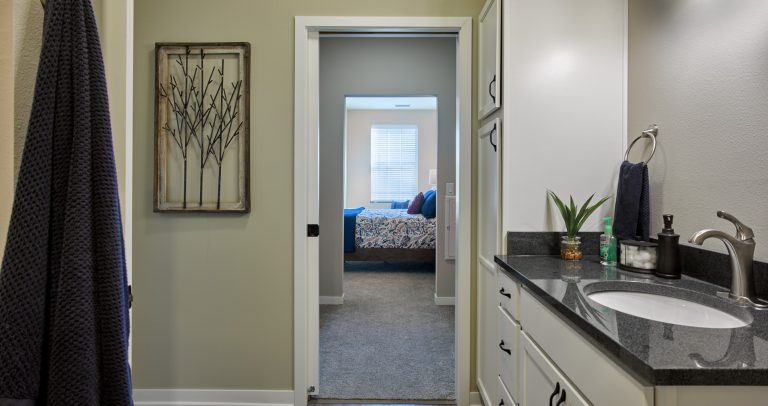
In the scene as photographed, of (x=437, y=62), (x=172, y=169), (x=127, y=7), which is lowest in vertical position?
(x=172, y=169)

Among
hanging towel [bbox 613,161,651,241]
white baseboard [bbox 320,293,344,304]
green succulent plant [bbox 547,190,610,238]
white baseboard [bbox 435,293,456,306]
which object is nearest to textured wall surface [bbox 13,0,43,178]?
green succulent plant [bbox 547,190,610,238]

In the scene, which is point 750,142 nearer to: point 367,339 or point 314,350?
point 314,350

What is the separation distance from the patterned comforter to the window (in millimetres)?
2876

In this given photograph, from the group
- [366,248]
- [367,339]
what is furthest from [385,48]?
[367,339]

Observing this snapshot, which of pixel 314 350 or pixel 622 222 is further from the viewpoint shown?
pixel 314 350

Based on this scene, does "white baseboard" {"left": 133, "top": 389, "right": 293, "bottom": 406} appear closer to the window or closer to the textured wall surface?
the textured wall surface

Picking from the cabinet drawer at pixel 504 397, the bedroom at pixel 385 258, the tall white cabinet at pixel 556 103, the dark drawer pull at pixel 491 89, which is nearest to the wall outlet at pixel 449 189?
the bedroom at pixel 385 258

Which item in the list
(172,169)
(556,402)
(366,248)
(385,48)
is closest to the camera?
(556,402)

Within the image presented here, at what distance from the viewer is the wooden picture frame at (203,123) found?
2012mm

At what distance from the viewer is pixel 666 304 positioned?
3.72 ft

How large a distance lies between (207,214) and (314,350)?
958mm

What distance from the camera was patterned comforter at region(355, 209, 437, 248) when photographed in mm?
4863

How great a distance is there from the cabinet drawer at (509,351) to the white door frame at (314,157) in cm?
47

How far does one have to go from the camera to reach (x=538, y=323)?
1.18 meters
